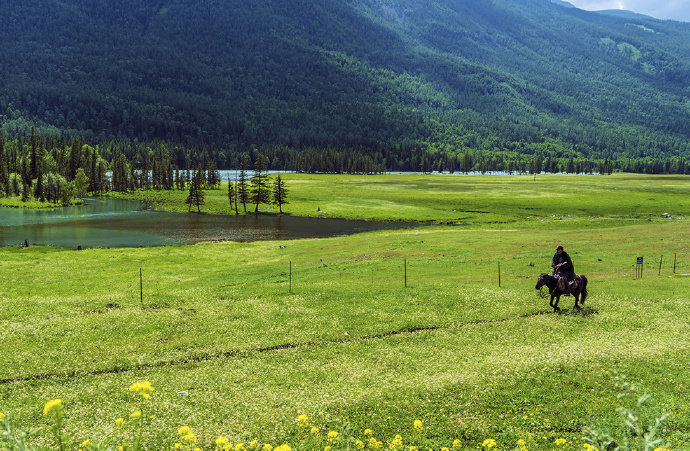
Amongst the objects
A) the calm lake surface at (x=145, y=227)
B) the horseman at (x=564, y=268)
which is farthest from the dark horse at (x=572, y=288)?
the calm lake surface at (x=145, y=227)

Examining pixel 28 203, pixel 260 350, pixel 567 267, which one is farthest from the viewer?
pixel 28 203

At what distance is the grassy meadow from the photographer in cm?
1591

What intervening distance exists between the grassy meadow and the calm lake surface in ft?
120

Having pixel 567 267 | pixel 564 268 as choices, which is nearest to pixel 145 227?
pixel 564 268

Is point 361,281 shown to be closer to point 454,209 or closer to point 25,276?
point 25,276

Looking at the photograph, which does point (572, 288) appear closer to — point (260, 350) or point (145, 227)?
point (260, 350)

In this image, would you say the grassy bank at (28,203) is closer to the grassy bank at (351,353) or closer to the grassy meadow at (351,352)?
the grassy meadow at (351,352)

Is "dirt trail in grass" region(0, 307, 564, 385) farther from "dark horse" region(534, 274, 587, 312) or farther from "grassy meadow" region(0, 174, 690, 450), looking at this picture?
"dark horse" region(534, 274, 587, 312)

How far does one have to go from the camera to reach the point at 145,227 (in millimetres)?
102938

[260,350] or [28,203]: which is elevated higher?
[28,203]

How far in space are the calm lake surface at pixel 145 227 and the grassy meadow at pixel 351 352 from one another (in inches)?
1446

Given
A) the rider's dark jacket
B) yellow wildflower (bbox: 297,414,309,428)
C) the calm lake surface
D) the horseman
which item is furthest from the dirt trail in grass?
the calm lake surface

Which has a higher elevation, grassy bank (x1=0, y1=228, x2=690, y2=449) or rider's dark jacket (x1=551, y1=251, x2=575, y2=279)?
rider's dark jacket (x1=551, y1=251, x2=575, y2=279)

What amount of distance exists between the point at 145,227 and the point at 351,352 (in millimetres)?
92863
